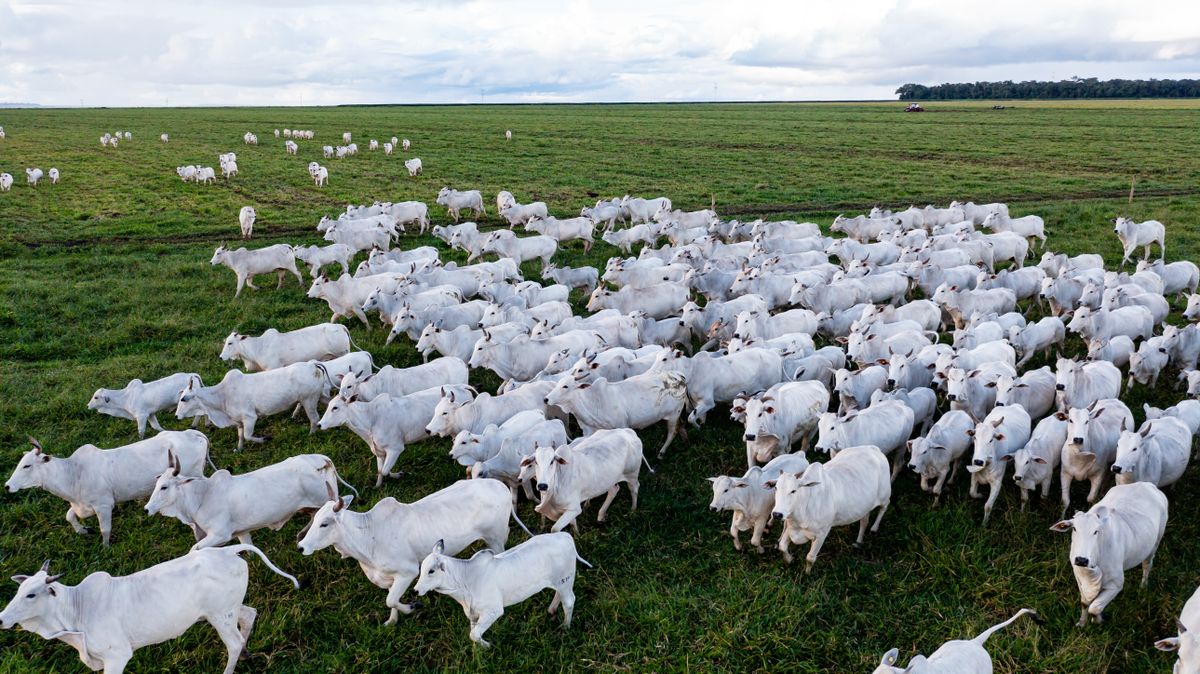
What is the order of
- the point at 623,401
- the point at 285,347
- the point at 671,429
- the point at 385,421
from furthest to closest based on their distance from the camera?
the point at 285,347
the point at 671,429
the point at 623,401
the point at 385,421

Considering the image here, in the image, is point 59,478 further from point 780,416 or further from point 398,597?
point 780,416

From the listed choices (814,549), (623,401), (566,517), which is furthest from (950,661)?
(623,401)

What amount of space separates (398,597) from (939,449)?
6218 millimetres

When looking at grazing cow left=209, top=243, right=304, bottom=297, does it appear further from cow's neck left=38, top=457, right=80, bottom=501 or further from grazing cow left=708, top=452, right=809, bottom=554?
grazing cow left=708, top=452, right=809, bottom=554

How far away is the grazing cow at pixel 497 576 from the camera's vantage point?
6422 millimetres

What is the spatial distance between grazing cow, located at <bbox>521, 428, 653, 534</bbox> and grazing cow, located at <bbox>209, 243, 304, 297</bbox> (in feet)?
39.1

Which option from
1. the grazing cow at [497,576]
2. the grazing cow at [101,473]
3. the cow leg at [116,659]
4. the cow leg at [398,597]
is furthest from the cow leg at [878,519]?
the grazing cow at [101,473]

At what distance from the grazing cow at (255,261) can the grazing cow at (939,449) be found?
14.6 meters

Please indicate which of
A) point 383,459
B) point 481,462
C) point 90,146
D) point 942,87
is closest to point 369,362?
point 383,459

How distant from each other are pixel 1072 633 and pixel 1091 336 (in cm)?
802

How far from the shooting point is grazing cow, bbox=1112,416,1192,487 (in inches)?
320

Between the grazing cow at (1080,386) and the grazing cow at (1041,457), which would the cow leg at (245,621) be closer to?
the grazing cow at (1041,457)

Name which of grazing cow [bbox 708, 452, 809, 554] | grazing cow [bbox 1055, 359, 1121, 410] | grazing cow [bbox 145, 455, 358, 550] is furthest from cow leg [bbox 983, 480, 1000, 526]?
grazing cow [bbox 145, 455, 358, 550]

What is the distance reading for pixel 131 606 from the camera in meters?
6.14
